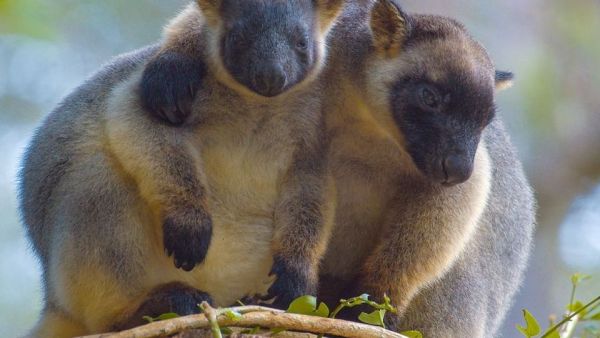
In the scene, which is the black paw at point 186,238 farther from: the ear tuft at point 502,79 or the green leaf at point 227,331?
the ear tuft at point 502,79

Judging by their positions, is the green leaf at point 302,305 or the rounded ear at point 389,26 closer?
the green leaf at point 302,305

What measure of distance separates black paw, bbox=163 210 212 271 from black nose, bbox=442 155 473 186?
1.32 m

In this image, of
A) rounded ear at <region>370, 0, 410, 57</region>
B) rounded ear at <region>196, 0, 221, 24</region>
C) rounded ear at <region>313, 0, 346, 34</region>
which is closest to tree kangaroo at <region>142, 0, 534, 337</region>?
rounded ear at <region>370, 0, 410, 57</region>

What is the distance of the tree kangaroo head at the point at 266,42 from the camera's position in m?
5.29

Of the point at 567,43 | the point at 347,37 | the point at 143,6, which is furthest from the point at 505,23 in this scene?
the point at 347,37

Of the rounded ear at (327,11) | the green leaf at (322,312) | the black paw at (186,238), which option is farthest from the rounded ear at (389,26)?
the green leaf at (322,312)

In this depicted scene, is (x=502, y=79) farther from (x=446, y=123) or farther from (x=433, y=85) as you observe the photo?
(x=446, y=123)

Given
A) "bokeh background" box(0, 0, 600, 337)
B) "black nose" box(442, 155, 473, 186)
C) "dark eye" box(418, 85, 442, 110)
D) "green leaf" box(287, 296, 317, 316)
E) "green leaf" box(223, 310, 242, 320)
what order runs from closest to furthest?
1. "green leaf" box(223, 310, 242, 320)
2. "green leaf" box(287, 296, 317, 316)
3. "black nose" box(442, 155, 473, 186)
4. "dark eye" box(418, 85, 442, 110)
5. "bokeh background" box(0, 0, 600, 337)

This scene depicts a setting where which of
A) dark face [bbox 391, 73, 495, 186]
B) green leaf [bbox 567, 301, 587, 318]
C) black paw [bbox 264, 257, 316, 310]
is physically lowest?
green leaf [bbox 567, 301, 587, 318]

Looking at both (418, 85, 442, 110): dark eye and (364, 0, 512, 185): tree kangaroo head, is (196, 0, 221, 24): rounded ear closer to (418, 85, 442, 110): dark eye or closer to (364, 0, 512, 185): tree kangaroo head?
(364, 0, 512, 185): tree kangaroo head

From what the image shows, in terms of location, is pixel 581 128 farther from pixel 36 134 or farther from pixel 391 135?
pixel 36 134

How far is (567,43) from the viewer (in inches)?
424

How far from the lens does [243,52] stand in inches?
213

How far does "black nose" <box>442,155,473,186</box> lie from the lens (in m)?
5.23
